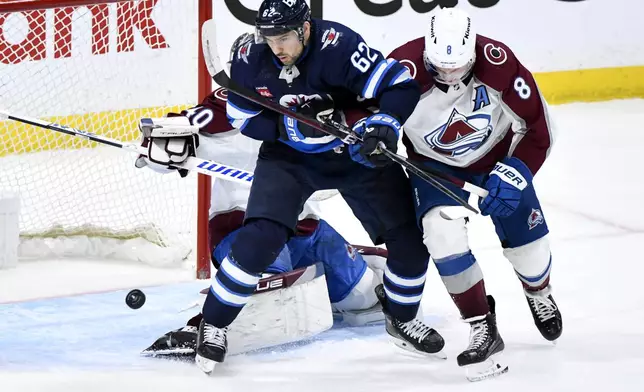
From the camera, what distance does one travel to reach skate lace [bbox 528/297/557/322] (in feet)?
10.9

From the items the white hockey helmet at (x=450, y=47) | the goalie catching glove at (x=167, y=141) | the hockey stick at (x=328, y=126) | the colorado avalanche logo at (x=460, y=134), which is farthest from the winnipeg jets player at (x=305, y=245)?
the white hockey helmet at (x=450, y=47)

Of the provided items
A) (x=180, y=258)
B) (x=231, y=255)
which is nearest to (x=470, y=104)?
(x=231, y=255)

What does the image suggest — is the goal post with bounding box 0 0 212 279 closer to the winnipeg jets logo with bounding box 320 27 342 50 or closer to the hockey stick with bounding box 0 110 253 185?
the hockey stick with bounding box 0 110 253 185

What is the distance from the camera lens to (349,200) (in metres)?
3.27

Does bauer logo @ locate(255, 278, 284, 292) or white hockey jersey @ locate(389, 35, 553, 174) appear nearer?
white hockey jersey @ locate(389, 35, 553, 174)

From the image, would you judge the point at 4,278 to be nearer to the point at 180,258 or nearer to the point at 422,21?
the point at 180,258

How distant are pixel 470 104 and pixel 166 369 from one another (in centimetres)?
103

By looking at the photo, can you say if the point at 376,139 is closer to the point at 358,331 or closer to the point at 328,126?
the point at 328,126

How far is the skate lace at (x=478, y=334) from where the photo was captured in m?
3.15

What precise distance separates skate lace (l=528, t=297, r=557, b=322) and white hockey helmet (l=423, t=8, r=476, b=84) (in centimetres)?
66

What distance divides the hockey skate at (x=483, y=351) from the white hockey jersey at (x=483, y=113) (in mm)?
408

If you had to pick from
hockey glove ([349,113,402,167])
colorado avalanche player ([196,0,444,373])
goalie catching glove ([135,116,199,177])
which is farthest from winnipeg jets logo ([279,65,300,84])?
goalie catching glove ([135,116,199,177])

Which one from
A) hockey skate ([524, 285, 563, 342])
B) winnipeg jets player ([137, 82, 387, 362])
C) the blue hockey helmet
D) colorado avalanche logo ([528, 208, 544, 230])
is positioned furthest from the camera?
winnipeg jets player ([137, 82, 387, 362])

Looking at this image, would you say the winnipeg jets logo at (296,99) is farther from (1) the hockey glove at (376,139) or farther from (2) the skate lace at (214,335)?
(2) the skate lace at (214,335)
